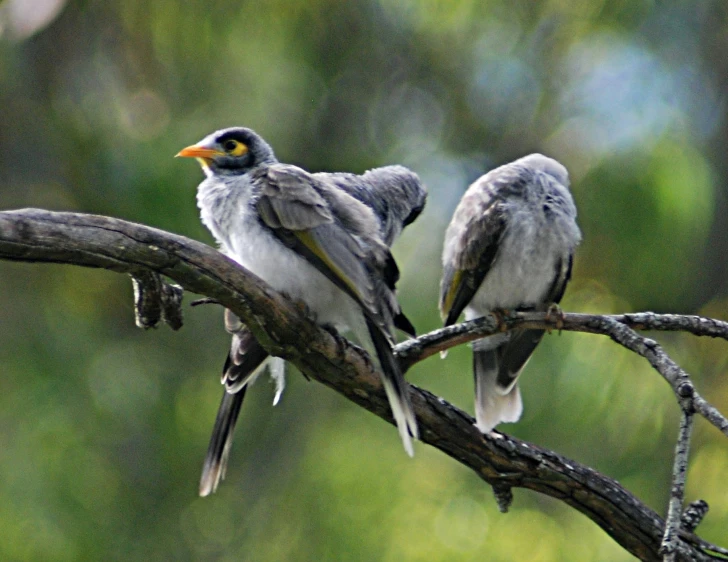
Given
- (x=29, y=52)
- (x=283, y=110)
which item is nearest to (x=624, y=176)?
(x=283, y=110)

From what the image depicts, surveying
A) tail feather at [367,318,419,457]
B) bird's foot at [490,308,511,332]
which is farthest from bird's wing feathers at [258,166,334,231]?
bird's foot at [490,308,511,332]

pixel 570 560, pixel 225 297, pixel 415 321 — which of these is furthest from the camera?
pixel 415 321

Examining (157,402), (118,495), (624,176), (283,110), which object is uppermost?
(624,176)

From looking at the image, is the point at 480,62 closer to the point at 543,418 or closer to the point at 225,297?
the point at 543,418

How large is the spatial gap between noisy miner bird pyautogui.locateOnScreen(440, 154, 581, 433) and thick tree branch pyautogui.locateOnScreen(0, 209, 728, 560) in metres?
0.49

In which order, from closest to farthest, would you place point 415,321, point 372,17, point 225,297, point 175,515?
point 225,297, point 415,321, point 175,515, point 372,17

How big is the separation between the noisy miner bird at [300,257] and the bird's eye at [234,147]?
0.03m

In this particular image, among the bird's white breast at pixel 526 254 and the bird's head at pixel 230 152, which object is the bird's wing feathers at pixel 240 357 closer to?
the bird's head at pixel 230 152

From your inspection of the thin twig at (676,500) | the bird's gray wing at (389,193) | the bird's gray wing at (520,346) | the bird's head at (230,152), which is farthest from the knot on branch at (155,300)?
the bird's gray wing at (520,346)

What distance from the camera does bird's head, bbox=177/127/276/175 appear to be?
12.3 feet

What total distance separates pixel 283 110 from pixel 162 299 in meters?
3.68

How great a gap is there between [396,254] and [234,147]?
2.23 meters

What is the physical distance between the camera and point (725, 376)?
16.8 feet

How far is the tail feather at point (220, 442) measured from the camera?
3664 mm
